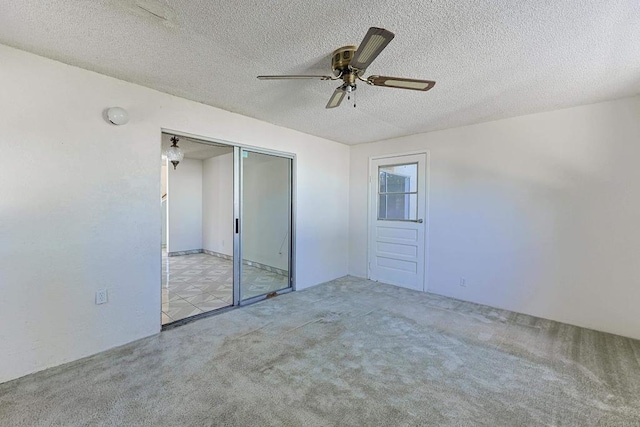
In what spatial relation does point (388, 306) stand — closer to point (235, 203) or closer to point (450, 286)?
point (450, 286)

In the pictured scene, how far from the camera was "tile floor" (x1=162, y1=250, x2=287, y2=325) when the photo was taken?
3404 millimetres

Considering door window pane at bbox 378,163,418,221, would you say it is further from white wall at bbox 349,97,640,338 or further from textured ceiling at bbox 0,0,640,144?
textured ceiling at bbox 0,0,640,144

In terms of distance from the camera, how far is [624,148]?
277 cm

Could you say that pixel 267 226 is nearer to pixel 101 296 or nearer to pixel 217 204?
pixel 101 296

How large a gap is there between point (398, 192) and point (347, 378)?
3.06m

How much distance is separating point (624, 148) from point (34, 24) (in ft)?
16.3

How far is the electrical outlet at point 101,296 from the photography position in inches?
94.9

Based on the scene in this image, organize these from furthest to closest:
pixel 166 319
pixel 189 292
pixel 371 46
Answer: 1. pixel 189 292
2. pixel 166 319
3. pixel 371 46

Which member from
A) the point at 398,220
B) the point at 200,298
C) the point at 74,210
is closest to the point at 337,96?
the point at 74,210

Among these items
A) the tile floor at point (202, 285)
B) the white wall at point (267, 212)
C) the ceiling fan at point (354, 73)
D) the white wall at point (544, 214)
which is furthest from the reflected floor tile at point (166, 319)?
the white wall at point (544, 214)

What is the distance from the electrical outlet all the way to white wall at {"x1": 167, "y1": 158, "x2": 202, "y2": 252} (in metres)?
4.36

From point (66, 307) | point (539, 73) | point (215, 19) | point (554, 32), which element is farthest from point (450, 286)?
point (66, 307)

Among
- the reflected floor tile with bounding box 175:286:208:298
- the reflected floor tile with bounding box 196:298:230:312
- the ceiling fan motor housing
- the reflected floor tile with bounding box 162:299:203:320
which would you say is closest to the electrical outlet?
the reflected floor tile with bounding box 162:299:203:320

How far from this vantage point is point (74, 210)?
2293mm
